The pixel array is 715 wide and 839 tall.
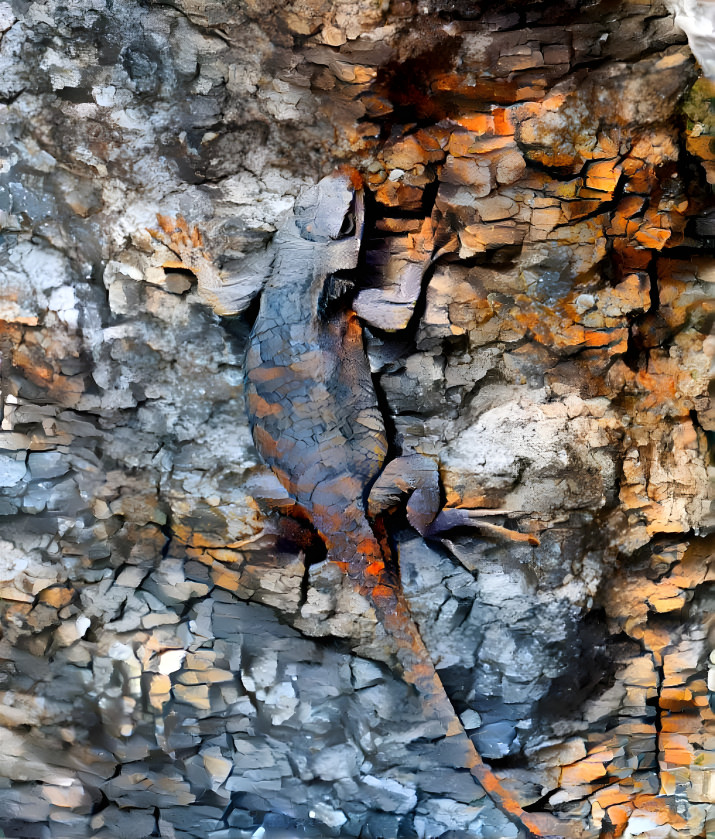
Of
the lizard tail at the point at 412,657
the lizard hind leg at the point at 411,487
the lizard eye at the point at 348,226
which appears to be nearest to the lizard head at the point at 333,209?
the lizard eye at the point at 348,226

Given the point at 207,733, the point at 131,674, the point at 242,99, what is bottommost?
the point at 207,733

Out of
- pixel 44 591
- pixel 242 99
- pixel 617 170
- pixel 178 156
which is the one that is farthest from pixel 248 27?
pixel 44 591

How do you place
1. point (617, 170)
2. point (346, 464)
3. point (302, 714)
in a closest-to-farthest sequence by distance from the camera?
point (617, 170) < point (346, 464) < point (302, 714)

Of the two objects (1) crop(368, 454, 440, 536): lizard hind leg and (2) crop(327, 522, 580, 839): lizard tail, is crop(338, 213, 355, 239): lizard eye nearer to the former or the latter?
(1) crop(368, 454, 440, 536): lizard hind leg

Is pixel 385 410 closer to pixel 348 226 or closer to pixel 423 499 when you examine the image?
pixel 423 499

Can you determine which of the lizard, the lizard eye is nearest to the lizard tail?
the lizard

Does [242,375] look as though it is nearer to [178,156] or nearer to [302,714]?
[178,156]

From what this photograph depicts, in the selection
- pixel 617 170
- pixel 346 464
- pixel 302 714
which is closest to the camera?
pixel 617 170
